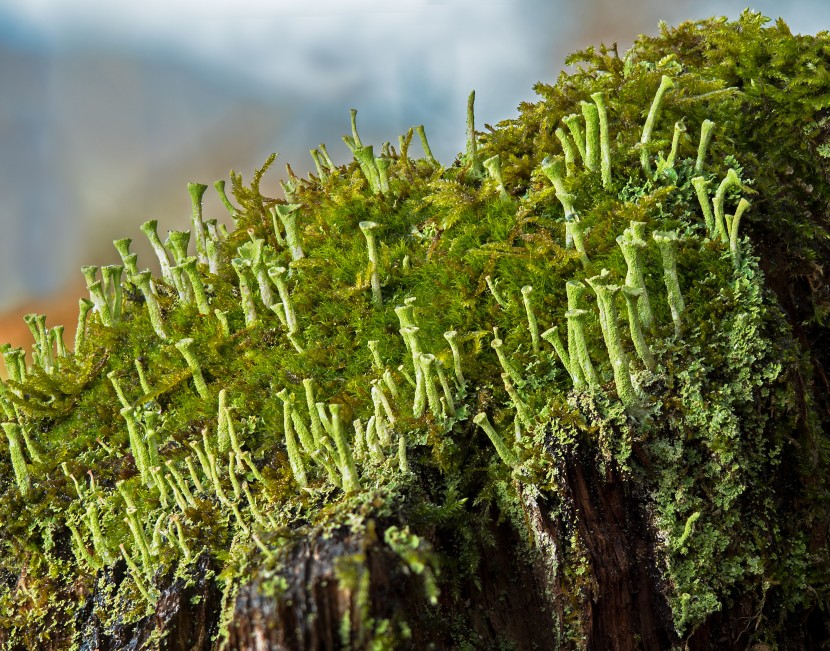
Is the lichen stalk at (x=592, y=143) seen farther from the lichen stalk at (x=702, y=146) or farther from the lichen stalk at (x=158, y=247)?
the lichen stalk at (x=158, y=247)

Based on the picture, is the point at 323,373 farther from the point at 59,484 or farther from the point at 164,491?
the point at 59,484

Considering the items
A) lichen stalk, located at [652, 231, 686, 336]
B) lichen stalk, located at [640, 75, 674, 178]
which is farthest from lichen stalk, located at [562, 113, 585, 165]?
lichen stalk, located at [652, 231, 686, 336]

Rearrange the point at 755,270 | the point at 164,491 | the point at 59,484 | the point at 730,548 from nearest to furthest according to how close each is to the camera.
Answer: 1. the point at 730,548
2. the point at 755,270
3. the point at 164,491
4. the point at 59,484

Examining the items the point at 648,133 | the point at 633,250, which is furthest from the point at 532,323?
the point at 648,133

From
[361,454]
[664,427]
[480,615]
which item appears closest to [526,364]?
[664,427]

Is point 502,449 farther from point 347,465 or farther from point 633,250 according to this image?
point 633,250

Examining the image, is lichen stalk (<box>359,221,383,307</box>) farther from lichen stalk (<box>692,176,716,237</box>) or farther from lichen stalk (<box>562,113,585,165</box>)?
lichen stalk (<box>692,176,716,237</box>)

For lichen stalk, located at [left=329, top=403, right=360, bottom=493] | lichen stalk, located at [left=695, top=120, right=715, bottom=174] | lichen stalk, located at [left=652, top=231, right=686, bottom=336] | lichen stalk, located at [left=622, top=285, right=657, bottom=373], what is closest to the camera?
lichen stalk, located at [left=329, top=403, right=360, bottom=493]

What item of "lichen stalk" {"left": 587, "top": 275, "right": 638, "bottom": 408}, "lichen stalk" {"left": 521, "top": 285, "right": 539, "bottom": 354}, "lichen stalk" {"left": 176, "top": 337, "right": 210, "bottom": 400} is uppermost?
"lichen stalk" {"left": 176, "top": 337, "right": 210, "bottom": 400}
